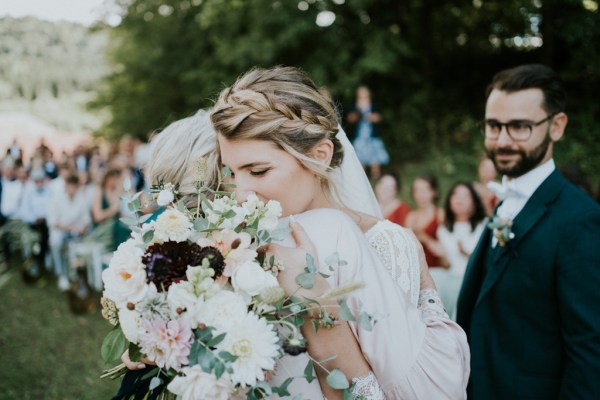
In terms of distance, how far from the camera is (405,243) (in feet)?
6.28

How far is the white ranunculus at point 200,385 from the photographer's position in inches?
52.3

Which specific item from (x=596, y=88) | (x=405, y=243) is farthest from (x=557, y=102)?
(x=596, y=88)

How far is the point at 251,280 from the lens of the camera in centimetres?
136

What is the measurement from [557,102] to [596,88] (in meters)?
12.3

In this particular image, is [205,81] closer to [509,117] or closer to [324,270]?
[509,117]

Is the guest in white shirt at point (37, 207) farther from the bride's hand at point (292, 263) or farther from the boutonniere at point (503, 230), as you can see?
the bride's hand at point (292, 263)

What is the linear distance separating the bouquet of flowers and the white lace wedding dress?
159 millimetres

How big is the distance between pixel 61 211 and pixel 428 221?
6098mm

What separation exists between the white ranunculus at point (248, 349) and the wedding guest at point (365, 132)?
1018 centimetres

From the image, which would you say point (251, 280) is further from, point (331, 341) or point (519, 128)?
point (519, 128)

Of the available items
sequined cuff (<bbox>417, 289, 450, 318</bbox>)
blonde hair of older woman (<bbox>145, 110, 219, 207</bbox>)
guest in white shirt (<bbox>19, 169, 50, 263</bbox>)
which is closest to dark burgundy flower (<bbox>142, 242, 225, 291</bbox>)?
sequined cuff (<bbox>417, 289, 450, 318</bbox>)

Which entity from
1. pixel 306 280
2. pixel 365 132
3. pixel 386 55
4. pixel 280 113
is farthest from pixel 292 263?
pixel 386 55

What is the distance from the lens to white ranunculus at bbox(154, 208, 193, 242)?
57.1 inches

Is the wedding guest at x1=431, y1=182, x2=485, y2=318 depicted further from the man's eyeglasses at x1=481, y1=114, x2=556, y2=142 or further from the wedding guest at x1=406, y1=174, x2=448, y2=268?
the man's eyeglasses at x1=481, y1=114, x2=556, y2=142
